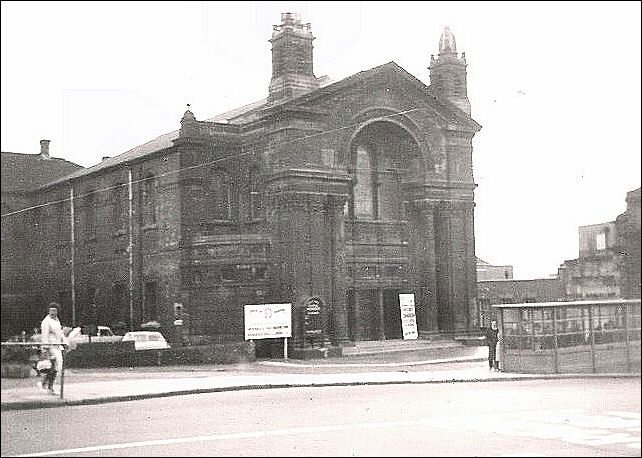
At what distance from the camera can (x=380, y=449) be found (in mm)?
7211

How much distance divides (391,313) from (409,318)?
23.5ft

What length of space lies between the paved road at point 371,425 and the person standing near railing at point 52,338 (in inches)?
9.5

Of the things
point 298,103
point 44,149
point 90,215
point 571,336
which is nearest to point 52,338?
point 44,149

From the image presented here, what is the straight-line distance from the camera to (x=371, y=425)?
8805mm

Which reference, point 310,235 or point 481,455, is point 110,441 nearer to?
point 481,455

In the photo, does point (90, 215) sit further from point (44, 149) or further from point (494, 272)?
point (494, 272)

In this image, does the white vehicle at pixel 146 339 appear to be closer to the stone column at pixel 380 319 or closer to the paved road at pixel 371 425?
the paved road at pixel 371 425

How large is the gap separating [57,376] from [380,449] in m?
2.92

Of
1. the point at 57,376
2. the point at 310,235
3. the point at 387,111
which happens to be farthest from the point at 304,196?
the point at 57,376

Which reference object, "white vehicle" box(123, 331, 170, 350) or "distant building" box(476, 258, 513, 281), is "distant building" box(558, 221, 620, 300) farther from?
"white vehicle" box(123, 331, 170, 350)

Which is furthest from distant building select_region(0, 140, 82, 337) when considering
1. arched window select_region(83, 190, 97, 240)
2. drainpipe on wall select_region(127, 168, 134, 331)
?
drainpipe on wall select_region(127, 168, 134, 331)

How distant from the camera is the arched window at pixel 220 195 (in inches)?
618

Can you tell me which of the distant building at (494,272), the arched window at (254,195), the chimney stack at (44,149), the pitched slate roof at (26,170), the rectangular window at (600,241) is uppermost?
the arched window at (254,195)

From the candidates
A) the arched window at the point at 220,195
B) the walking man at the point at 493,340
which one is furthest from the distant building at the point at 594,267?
the arched window at the point at 220,195
